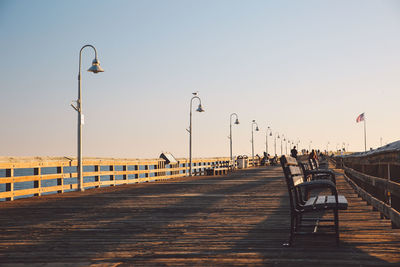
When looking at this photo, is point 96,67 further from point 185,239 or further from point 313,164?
point 185,239

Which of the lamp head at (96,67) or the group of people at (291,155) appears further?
the group of people at (291,155)

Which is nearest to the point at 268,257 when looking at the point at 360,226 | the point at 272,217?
the point at 360,226

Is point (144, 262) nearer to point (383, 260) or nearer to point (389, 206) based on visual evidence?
point (383, 260)

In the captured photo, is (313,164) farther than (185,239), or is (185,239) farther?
(313,164)

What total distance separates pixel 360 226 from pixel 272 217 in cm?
177

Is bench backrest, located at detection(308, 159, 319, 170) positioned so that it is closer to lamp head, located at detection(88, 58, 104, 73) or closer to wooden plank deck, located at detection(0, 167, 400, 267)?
wooden plank deck, located at detection(0, 167, 400, 267)

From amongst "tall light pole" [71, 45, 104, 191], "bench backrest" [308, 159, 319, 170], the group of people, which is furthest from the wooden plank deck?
the group of people

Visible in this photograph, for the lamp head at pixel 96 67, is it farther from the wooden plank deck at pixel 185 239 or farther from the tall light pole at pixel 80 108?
the wooden plank deck at pixel 185 239

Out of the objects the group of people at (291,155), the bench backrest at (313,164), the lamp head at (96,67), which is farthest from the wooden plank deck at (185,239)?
the group of people at (291,155)

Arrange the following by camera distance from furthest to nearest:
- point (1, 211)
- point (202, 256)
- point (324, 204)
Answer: point (1, 211) < point (324, 204) < point (202, 256)

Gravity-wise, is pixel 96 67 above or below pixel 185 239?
above

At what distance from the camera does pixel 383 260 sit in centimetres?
470

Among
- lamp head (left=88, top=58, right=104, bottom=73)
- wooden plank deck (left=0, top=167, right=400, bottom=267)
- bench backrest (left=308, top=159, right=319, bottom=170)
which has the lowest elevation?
wooden plank deck (left=0, top=167, right=400, bottom=267)

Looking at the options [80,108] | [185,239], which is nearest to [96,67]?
[80,108]
